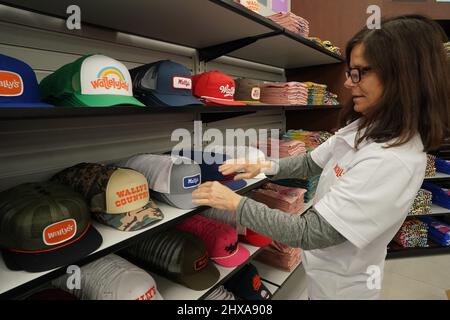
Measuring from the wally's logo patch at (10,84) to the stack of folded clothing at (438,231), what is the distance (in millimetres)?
3448

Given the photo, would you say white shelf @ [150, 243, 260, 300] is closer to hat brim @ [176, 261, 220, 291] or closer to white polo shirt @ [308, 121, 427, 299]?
hat brim @ [176, 261, 220, 291]

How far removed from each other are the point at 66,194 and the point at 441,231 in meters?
3.29

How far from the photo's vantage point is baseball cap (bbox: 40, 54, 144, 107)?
30.0 inches

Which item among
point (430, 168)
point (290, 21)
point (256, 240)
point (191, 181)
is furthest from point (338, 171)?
point (430, 168)

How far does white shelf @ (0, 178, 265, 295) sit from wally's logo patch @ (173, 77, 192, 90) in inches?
18.7

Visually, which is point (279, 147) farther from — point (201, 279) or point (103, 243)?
point (103, 243)

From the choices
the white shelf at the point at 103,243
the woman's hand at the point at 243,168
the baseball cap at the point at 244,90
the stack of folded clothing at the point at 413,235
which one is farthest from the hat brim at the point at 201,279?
the stack of folded clothing at the point at 413,235

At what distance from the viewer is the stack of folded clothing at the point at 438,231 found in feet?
8.55

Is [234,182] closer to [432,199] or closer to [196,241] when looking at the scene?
[196,241]

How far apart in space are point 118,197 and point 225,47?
1.12 meters

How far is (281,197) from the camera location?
1.94 m

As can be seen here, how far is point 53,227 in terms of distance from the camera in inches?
27.4

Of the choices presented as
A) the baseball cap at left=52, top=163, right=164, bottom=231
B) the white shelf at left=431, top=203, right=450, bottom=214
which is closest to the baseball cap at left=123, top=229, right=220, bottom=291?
the baseball cap at left=52, top=163, right=164, bottom=231
